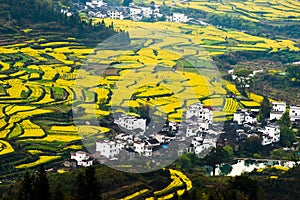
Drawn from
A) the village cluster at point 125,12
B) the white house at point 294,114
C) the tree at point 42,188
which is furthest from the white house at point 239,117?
the village cluster at point 125,12

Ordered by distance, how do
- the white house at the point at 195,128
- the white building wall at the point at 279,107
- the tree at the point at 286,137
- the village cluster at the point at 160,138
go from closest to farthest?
the village cluster at the point at 160,138 → the white house at the point at 195,128 → the tree at the point at 286,137 → the white building wall at the point at 279,107

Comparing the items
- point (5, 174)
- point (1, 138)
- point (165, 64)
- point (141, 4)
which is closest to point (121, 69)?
point (165, 64)

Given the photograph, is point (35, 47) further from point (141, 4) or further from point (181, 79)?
point (141, 4)

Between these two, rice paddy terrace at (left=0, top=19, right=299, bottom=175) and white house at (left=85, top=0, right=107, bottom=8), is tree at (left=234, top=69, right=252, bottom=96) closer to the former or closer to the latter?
rice paddy terrace at (left=0, top=19, right=299, bottom=175)

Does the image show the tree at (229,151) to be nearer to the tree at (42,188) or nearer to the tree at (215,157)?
the tree at (215,157)

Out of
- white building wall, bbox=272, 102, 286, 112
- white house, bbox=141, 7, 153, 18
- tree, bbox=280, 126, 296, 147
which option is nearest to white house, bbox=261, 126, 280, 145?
tree, bbox=280, 126, 296, 147

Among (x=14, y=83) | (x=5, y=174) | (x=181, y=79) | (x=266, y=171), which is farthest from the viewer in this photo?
(x=181, y=79)
